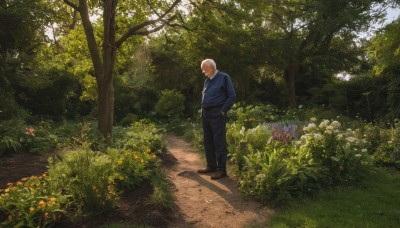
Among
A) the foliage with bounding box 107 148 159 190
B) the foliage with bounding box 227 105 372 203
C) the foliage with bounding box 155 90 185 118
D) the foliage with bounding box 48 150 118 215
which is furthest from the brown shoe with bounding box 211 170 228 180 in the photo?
the foliage with bounding box 155 90 185 118

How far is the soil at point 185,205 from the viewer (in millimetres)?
3651

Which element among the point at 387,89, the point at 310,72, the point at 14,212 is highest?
the point at 310,72

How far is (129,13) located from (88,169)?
6.71m

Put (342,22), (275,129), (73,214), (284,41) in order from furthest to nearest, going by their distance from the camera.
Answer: (284,41) → (342,22) → (275,129) → (73,214)

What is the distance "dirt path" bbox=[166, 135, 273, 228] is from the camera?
152 inches

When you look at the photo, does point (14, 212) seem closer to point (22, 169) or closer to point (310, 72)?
point (22, 169)

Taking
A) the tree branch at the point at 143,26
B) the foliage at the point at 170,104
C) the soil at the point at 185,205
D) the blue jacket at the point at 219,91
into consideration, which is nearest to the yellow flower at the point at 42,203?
the soil at the point at 185,205

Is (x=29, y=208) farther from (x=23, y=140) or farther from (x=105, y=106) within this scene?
(x=105, y=106)

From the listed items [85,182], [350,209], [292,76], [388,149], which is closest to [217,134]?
[350,209]

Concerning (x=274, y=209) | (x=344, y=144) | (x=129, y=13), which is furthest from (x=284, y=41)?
(x=274, y=209)

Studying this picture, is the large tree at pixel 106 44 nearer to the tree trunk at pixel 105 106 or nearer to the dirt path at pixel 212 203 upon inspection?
the tree trunk at pixel 105 106

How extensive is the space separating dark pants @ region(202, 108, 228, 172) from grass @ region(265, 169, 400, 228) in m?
1.58

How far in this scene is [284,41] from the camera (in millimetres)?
14148

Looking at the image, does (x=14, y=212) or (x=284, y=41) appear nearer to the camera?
(x=14, y=212)
